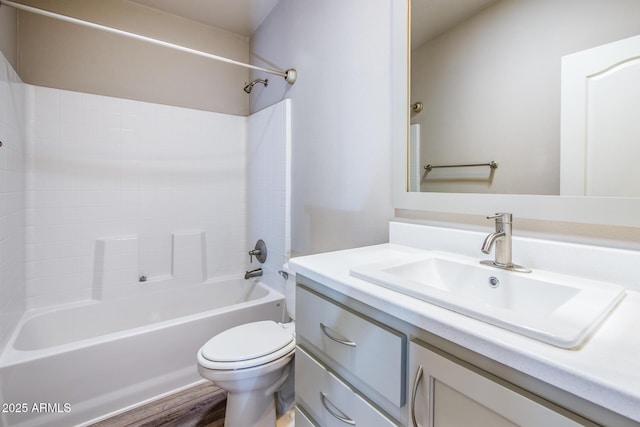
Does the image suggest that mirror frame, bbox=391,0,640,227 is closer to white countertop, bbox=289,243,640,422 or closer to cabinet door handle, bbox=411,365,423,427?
white countertop, bbox=289,243,640,422

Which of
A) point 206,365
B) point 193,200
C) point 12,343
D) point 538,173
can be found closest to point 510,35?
point 538,173

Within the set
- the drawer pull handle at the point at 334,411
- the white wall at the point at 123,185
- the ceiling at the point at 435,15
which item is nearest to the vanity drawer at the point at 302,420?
the drawer pull handle at the point at 334,411

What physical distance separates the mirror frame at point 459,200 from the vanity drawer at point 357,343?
601 millimetres

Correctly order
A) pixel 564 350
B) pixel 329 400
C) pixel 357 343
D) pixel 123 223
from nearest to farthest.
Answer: pixel 564 350 < pixel 357 343 < pixel 329 400 < pixel 123 223

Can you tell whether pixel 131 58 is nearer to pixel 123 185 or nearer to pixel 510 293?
pixel 123 185

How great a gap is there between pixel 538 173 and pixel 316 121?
1.18 meters

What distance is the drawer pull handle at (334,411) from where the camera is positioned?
0.78 meters

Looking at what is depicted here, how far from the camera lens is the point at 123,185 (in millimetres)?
2213

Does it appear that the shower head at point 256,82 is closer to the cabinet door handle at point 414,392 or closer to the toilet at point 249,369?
the toilet at point 249,369

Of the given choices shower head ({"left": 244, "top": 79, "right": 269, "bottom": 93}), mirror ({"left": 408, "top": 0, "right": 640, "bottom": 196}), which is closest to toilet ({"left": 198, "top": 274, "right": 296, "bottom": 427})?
mirror ({"left": 408, "top": 0, "right": 640, "bottom": 196})

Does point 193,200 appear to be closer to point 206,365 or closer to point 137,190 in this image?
point 137,190

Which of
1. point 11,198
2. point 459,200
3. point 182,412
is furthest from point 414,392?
point 11,198

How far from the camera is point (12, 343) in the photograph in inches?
59.1

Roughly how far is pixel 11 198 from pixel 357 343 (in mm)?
2008
